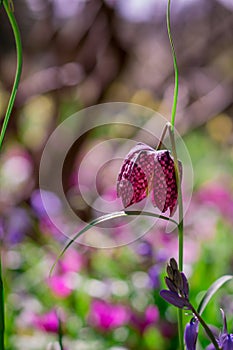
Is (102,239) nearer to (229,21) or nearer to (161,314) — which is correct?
(161,314)

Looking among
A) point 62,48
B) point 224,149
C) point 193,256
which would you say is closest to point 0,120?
point 62,48

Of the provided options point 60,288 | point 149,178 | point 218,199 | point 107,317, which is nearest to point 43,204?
point 60,288

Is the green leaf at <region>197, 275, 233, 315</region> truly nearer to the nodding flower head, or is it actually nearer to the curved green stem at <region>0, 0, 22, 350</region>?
the nodding flower head

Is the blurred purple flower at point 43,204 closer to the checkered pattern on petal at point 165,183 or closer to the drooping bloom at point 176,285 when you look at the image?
the checkered pattern on petal at point 165,183

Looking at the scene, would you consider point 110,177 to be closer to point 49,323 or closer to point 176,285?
point 49,323

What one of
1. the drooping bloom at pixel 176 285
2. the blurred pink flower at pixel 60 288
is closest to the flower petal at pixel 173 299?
the drooping bloom at pixel 176 285

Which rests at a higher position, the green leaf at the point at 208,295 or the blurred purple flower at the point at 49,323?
the green leaf at the point at 208,295

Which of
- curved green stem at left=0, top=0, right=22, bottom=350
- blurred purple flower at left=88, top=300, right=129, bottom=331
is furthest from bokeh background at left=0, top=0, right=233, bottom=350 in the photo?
curved green stem at left=0, top=0, right=22, bottom=350
